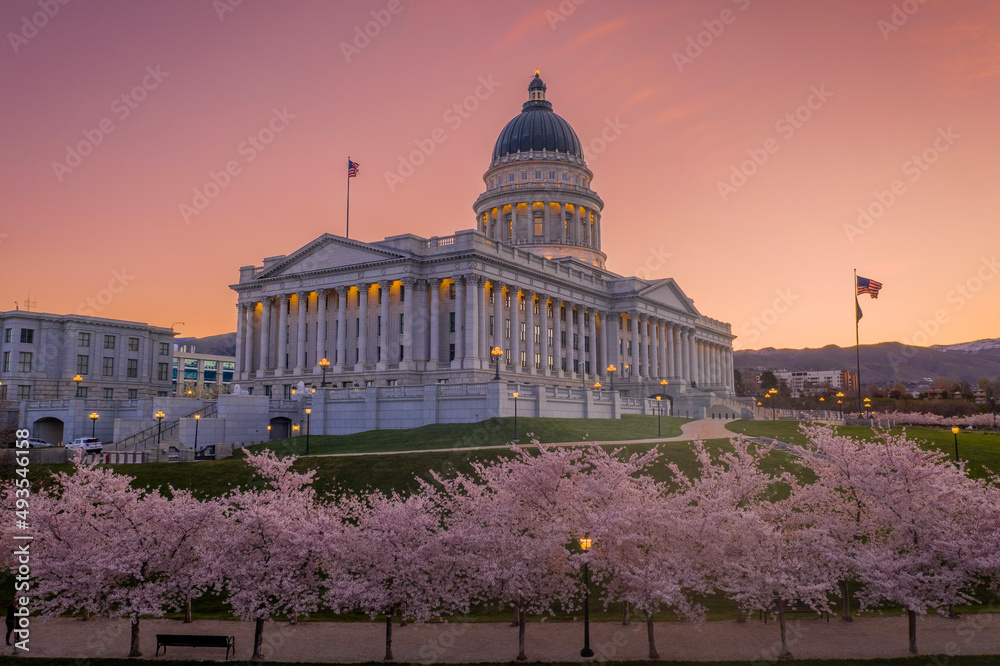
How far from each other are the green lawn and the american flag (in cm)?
2394

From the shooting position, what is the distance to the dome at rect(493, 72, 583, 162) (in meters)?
129

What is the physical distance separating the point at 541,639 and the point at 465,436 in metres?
28.4

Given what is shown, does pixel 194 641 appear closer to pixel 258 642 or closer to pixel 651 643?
pixel 258 642

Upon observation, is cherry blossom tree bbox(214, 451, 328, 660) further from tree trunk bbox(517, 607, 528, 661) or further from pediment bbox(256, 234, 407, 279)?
pediment bbox(256, 234, 407, 279)

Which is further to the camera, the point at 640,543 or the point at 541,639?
the point at 541,639

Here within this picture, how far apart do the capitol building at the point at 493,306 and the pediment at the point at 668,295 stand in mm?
417

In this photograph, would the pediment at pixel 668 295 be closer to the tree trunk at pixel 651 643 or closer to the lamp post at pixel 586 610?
the lamp post at pixel 586 610

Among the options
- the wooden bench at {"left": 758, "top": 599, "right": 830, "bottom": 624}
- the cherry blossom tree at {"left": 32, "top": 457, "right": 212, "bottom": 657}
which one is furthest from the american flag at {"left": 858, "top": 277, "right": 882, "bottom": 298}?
the cherry blossom tree at {"left": 32, "top": 457, "right": 212, "bottom": 657}

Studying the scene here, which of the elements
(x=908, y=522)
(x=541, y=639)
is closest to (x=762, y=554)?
(x=908, y=522)

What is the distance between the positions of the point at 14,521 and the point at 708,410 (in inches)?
2888

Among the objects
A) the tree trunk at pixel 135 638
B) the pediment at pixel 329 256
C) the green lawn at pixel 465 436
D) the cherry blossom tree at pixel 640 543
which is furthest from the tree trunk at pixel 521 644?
the pediment at pixel 329 256

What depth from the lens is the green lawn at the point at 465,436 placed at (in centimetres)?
5241

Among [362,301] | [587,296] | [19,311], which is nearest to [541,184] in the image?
[587,296]

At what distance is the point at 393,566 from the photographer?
2462 cm
